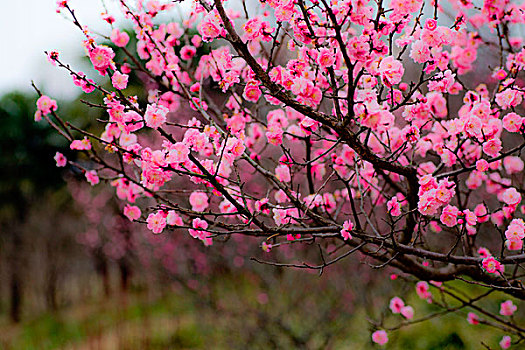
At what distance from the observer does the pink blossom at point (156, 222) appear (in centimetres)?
179

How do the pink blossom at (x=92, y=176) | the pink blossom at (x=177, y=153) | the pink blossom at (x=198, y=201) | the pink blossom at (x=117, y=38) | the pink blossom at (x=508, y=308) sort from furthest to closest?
the pink blossom at (x=508, y=308) < the pink blossom at (x=117, y=38) < the pink blossom at (x=92, y=176) < the pink blossom at (x=198, y=201) < the pink blossom at (x=177, y=153)

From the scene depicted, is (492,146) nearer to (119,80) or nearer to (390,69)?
(390,69)

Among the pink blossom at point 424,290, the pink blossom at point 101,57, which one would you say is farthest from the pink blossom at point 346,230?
the pink blossom at point 424,290

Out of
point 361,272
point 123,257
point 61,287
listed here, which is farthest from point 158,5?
point 61,287

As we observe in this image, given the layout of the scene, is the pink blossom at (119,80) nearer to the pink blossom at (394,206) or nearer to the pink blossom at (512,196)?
the pink blossom at (394,206)

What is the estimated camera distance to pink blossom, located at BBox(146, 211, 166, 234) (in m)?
1.79

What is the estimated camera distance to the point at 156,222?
1804 mm

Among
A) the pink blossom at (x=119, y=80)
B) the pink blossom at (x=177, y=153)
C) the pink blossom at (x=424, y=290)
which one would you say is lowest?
the pink blossom at (x=424, y=290)

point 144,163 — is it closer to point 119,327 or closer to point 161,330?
point 119,327

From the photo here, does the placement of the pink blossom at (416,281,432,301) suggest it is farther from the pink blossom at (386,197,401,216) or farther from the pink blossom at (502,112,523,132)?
the pink blossom at (502,112,523,132)

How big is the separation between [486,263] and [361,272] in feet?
12.5

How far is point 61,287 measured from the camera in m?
10.7

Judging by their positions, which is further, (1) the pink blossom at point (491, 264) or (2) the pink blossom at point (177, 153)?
(1) the pink blossom at point (491, 264)

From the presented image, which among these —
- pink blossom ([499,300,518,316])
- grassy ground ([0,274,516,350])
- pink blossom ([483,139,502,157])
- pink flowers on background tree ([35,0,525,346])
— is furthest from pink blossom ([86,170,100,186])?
pink blossom ([499,300,518,316])
